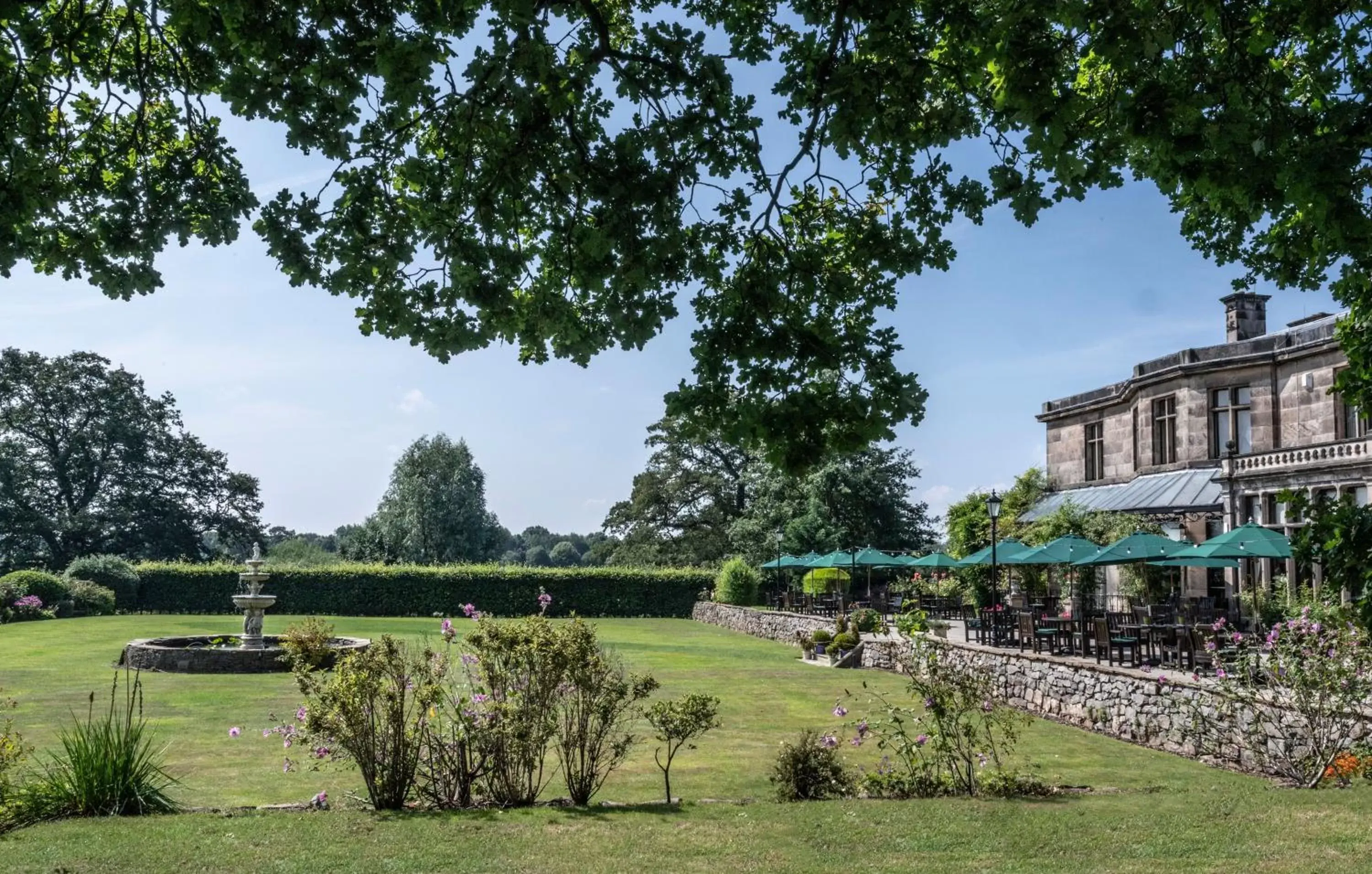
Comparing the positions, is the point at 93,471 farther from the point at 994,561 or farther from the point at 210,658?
the point at 994,561

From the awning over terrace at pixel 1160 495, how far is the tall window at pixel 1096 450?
1.16 m

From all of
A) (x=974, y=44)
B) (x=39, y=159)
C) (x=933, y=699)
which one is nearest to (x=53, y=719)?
(x=39, y=159)

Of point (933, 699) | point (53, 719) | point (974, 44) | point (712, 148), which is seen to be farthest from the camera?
point (53, 719)

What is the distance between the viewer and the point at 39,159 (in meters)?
6.90

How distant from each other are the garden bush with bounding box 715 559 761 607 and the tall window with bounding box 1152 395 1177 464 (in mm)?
15916

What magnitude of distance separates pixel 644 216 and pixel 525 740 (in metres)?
4.54

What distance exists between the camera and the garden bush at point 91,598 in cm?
3747

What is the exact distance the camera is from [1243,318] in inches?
1431

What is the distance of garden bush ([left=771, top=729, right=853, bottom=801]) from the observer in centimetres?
959

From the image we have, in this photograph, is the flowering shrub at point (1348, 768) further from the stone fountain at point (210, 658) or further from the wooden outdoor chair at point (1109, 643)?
the stone fountain at point (210, 658)

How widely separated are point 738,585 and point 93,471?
128 ft

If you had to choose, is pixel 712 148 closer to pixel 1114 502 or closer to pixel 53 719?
pixel 53 719

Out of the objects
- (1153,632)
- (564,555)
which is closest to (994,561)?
(1153,632)

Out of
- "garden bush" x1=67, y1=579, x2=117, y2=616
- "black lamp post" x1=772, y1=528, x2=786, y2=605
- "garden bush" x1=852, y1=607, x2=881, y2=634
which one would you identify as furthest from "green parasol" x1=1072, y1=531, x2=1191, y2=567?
"garden bush" x1=67, y1=579, x2=117, y2=616
